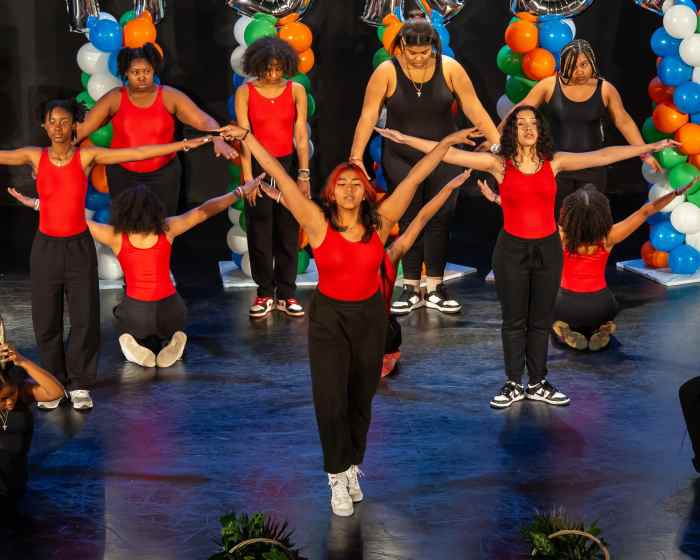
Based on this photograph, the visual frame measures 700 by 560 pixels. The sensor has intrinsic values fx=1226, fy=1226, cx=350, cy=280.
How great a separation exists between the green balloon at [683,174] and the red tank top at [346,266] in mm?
3996

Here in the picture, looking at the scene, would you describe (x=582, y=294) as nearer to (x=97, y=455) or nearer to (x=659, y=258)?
(x=659, y=258)

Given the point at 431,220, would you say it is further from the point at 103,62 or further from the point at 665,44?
the point at 103,62

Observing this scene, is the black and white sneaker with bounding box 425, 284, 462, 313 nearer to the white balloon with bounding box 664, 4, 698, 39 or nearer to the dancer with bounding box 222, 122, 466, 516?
the white balloon with bounding box 664, 4, 698, 39

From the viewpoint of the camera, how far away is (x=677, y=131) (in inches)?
306

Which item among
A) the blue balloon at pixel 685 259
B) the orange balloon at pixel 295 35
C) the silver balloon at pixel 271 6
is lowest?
the blue balloon at pixel 685 259

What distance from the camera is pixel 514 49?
766 cm

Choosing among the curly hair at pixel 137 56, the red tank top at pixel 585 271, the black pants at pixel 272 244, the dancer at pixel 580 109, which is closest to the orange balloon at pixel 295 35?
the black pants at pixel 272 244

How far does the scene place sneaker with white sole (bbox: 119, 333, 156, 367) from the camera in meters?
6.27

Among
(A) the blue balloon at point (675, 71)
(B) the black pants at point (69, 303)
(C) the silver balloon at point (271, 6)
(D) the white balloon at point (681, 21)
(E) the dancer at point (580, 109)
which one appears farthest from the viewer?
(A) the blue balloon at point (675, 71)

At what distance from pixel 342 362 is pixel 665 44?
424 cm

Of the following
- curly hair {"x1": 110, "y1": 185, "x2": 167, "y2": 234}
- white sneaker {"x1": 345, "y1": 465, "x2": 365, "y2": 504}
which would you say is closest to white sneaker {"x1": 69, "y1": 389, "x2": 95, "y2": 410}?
curly hair {"x1": 110, "y1": 185, "x2": 167, "y2": 234}

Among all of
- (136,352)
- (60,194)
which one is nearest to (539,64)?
(136,352)

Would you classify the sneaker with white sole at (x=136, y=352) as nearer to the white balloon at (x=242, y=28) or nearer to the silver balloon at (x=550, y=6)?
the white balloon at (x=242, y=28)

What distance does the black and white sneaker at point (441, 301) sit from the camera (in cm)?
728
